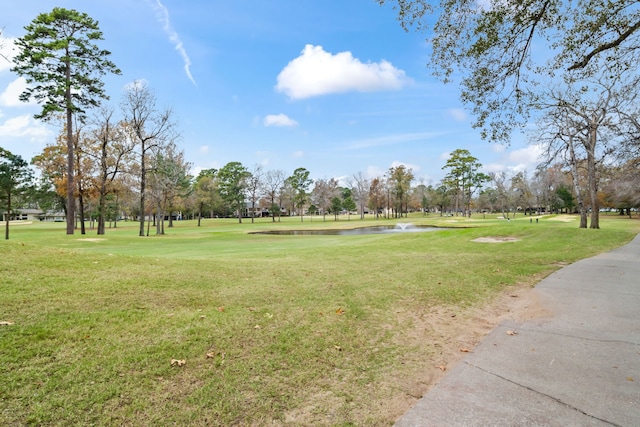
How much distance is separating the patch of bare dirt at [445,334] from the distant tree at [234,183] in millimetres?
66242

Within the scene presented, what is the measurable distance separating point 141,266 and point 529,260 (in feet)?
37.8

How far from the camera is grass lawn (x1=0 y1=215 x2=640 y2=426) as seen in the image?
2822mm

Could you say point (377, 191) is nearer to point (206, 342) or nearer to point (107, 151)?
point (107, 151)

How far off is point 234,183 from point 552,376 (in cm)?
6986

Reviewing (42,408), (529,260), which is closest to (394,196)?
(529,260)

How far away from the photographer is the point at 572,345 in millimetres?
4199

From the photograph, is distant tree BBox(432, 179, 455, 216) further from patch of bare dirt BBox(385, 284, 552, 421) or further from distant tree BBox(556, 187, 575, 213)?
patch of bare dirt BBox(385, 284, 552, 421)

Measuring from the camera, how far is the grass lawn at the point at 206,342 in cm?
282

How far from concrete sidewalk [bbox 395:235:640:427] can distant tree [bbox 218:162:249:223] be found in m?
67.5

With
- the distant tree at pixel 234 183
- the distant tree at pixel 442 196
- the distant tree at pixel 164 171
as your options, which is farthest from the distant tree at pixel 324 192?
the distant tree at pixel 164 171

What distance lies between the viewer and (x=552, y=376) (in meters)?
3.39

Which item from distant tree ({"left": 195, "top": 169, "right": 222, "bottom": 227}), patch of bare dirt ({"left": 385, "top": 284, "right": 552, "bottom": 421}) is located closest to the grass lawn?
patch of bare dirt ({"left": 385, "top": 284, "right": 552, "bottom": 421})

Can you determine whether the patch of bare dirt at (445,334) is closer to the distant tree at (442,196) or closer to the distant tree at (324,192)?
the distant tree at (324,192)

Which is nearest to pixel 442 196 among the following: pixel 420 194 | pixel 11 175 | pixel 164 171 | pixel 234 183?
pixel 420 194
